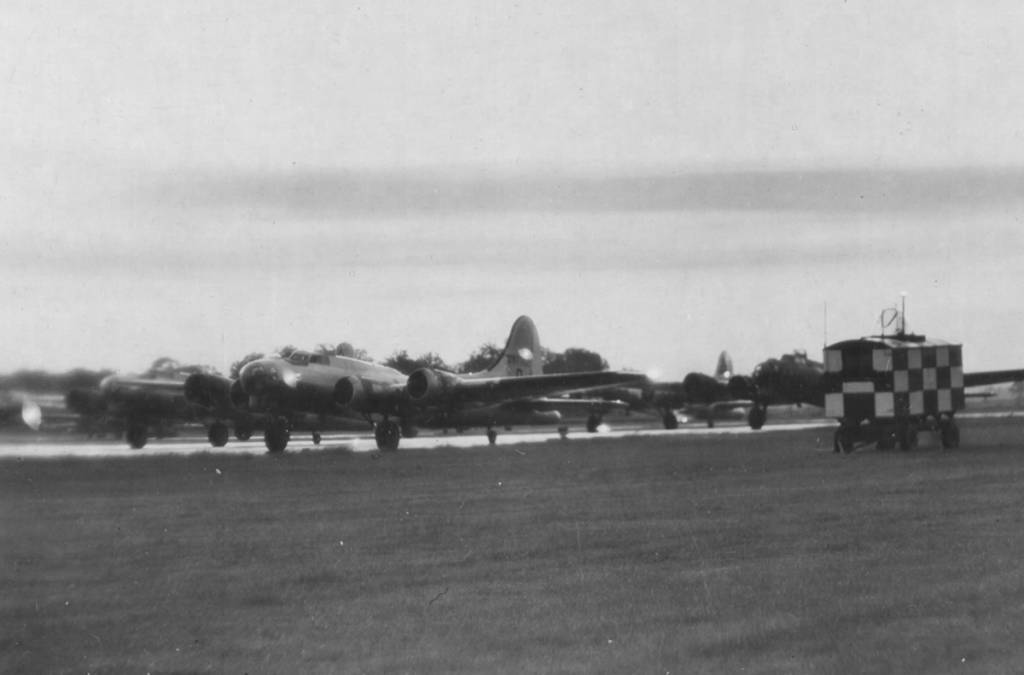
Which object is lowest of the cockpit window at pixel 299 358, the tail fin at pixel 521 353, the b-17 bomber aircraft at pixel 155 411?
the b-17 bomber aircraft at pixel 155 411

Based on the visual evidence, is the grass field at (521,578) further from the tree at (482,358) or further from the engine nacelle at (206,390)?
the tree at (482,358)

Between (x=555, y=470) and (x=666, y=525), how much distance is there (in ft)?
26.3

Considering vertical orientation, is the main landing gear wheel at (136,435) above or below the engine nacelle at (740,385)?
below

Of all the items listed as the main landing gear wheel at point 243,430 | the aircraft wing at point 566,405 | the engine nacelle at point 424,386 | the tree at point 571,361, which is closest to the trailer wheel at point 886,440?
the engine nacelle at point 424,386

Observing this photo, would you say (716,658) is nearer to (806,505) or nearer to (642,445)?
(806,505)

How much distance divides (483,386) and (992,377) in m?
12.8

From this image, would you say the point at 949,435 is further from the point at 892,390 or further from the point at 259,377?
the point at 259,377

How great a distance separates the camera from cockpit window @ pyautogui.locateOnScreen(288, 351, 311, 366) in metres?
27.1

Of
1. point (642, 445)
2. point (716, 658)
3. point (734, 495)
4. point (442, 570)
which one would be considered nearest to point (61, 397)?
point (442, 570)

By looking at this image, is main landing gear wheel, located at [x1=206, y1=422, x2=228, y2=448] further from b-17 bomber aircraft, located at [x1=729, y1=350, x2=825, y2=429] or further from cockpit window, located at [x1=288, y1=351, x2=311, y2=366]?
b-17 bomber aircraft, located at [x1=729, y1=350, x2=825, y2=429]

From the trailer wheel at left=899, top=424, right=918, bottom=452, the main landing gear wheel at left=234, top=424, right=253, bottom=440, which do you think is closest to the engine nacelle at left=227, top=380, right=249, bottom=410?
the main landing gear wheel at left=234, top=424, right=253, bottom=440

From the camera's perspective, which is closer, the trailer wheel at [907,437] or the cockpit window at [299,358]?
the trailer wheel at [907,437]

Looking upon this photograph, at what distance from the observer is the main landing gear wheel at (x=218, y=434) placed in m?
30.7

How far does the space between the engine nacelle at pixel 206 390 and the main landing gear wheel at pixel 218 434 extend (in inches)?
79.2
